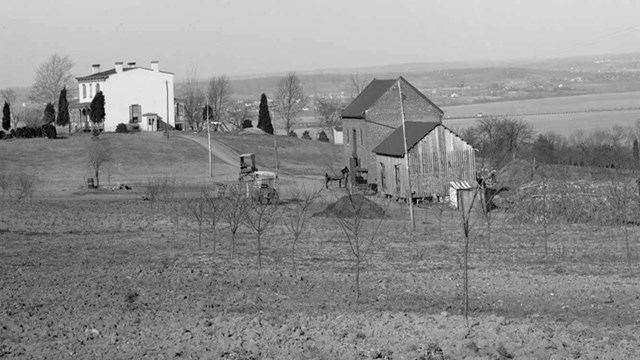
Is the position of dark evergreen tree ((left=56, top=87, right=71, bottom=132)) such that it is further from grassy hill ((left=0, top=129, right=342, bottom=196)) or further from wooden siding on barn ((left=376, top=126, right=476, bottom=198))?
wooden siding on barn ((left=376, top=126, right=476, bottom=198))

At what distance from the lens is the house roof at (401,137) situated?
4647 cm

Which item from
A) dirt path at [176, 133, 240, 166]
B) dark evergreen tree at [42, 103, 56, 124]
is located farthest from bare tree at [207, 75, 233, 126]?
dirt path at [176, 133, 240, 166]

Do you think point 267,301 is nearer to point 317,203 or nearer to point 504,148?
point 317,203

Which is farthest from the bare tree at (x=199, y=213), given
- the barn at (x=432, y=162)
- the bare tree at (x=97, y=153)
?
the bare tree at (x=97, y=153)

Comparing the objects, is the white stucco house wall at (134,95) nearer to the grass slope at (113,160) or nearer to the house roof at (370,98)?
the grass slope at (113,160)

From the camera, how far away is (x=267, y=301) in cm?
1998

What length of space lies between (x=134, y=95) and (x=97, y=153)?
83.0 feet

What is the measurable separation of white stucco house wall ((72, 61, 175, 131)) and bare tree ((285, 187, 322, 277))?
3546cm

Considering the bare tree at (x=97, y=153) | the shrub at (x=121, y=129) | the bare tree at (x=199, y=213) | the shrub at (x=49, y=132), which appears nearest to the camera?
the bare tree at (x=199, y=213)

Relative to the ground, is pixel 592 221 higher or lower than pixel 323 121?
lower

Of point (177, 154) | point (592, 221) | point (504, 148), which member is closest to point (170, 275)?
point (592, 221)

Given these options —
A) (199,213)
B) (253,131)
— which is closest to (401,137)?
(199,213)

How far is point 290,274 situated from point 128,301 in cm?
466

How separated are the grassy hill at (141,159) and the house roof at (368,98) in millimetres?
8701
